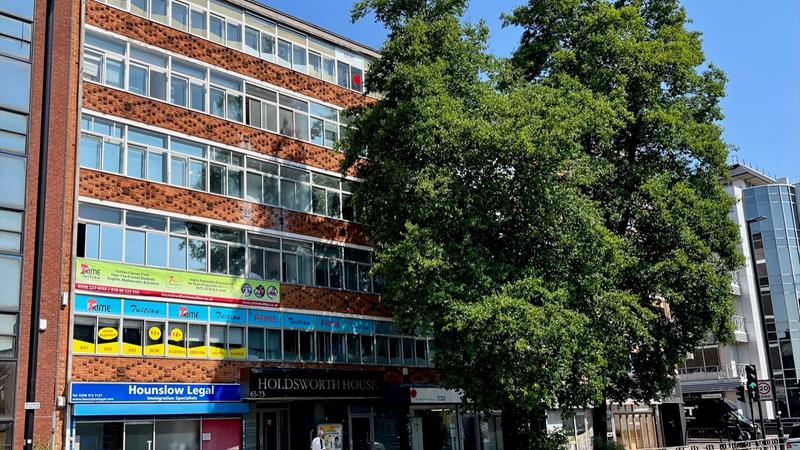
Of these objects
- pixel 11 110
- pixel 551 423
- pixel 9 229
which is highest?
pixel 11 110

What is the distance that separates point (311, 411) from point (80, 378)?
27.9 feet

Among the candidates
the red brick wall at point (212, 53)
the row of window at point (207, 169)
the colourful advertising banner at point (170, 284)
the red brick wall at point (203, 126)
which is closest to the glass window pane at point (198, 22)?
the red brick wall at point (212, 53)

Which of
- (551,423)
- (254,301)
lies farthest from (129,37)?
(551,423)

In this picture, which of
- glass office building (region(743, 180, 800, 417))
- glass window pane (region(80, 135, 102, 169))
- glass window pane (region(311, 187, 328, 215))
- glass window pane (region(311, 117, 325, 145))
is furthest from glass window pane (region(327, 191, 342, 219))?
glass office building (region(743, 180, 800, 417))

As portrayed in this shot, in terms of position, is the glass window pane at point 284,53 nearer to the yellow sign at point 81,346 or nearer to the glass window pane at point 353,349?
the glass window pane at point 353,349

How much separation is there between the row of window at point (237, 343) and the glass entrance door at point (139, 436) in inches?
78.4

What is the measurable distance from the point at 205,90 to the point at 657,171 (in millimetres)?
15429

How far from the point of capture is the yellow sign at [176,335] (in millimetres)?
23859

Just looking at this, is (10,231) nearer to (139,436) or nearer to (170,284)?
(170,284)

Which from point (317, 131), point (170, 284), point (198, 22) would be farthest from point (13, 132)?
point (317, 131)

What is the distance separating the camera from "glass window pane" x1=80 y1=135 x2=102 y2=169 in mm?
22891

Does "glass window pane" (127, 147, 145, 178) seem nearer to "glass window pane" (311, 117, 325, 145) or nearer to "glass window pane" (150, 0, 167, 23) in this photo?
"glass window pane" (150, 0, 167, 23)

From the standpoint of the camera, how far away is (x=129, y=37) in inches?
969

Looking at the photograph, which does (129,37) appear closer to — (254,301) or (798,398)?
(254,301)
